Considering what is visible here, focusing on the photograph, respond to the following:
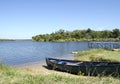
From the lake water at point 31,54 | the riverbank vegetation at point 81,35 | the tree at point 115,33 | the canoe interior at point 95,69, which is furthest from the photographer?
the riverbank vegetation at point 81,35

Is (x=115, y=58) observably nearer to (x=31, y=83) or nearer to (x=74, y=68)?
(x=74, y=68)

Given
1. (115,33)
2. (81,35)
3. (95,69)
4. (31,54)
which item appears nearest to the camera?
(95,69)

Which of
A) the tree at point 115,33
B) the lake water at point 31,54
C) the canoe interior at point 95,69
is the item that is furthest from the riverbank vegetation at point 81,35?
the canoe interior at point 95,69

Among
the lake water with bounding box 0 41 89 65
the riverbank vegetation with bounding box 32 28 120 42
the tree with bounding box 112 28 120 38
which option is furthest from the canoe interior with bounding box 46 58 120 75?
the riverbank vegetation with bounding box 32 28 120 42

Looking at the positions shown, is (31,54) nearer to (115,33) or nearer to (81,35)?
(115,33)

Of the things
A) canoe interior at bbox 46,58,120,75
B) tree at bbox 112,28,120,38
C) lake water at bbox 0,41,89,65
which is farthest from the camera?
tree at bbox 112,28,120,38

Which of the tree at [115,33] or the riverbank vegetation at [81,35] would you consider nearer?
the tree at [115,33]

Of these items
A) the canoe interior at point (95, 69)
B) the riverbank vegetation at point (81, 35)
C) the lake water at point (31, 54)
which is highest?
the riverbank vegetation at point (81, 35)

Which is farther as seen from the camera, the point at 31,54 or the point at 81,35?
the point at 81,35

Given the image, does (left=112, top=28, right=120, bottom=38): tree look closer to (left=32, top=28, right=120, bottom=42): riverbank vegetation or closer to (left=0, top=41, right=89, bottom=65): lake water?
(left=32, top=28, right=120, bottom=42): riverbank vegetation

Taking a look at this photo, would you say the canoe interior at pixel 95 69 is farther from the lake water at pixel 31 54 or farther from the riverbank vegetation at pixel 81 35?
the riverbank vegetation at pixel 81 35

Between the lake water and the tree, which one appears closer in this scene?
the lake water

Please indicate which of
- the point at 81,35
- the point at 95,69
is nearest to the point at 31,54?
the point at 95,69

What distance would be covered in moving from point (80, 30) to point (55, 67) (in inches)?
4994
